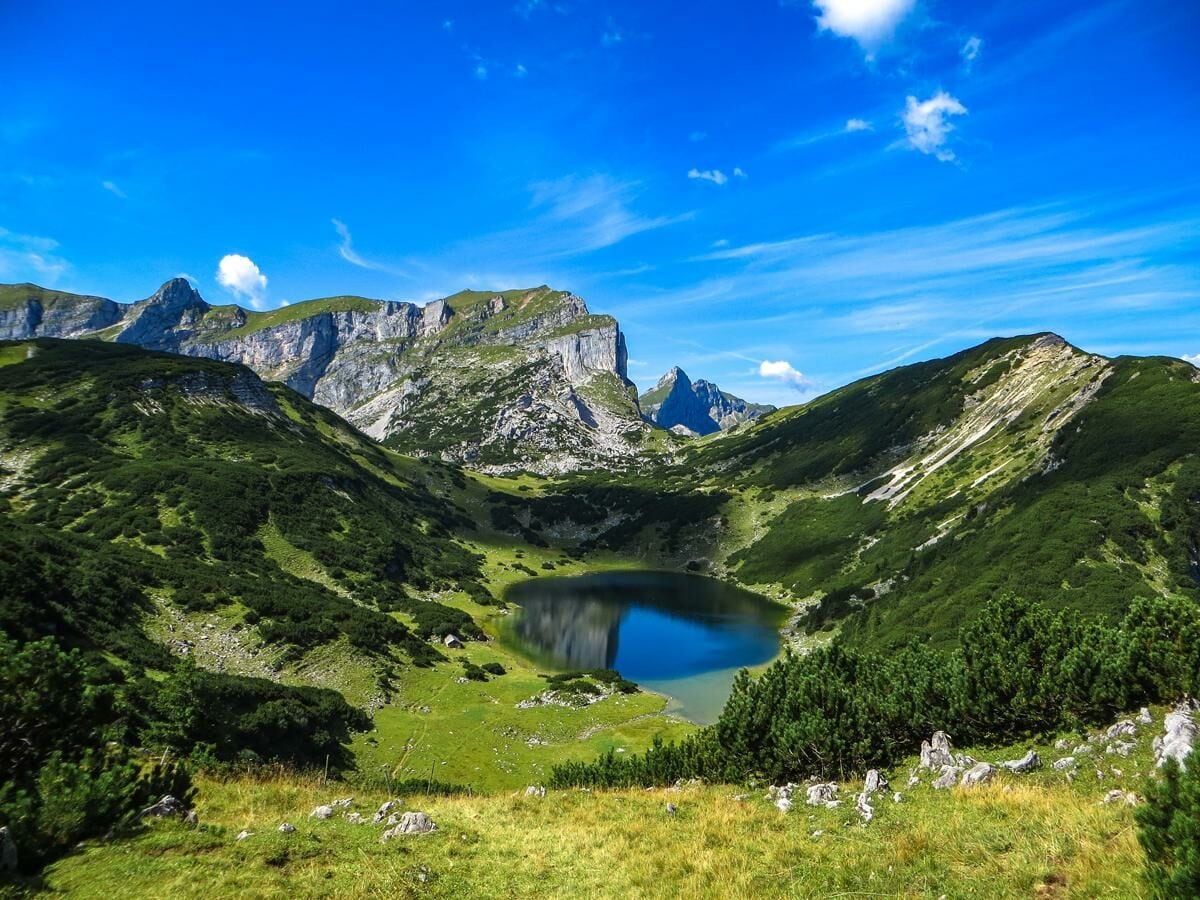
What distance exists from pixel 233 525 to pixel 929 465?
145m

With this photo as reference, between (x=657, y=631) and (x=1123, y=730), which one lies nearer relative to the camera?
(x=1123, y=730)

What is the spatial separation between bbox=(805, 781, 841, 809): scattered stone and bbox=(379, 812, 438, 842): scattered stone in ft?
36.6

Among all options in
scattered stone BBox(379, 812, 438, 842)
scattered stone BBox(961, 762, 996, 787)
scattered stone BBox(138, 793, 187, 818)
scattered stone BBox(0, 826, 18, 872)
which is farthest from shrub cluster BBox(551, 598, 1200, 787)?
scattered stone BBox(0, 826, 18, 872)

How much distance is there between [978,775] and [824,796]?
14.4 feet

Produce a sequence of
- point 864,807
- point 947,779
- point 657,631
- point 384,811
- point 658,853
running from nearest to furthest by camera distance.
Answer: point 658,853 → point 864,807 → point 384,811 → point 947,779 → point 657,631

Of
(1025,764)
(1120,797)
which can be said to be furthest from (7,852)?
(1025,764)

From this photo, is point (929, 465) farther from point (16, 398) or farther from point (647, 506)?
point (16, 398)

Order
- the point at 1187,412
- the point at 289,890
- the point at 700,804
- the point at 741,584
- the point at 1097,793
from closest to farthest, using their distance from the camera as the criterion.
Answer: the point at 289,890 → the point at 1097,793 → the point at 700,804 → the point at 1187,412 → the point at 741,584


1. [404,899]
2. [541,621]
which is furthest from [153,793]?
[541,621]

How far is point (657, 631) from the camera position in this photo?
102 metres

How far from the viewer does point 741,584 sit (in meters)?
137

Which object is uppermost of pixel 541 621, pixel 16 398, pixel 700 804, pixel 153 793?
pixel 16 398

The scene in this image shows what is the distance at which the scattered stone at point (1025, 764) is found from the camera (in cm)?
1775

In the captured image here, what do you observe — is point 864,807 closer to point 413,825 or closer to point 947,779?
point 947,779
